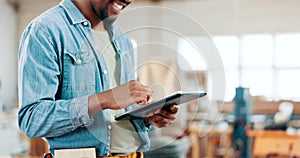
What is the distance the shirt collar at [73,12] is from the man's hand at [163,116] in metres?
0.26

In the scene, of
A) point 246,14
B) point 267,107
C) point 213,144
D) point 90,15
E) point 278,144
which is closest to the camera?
point 90,15

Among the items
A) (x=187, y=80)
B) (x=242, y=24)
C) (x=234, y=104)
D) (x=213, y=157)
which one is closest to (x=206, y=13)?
(x=242, y=24)

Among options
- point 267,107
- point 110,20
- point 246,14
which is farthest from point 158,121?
point 246,14

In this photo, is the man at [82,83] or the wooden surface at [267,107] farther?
the wooden surface at [267,107]

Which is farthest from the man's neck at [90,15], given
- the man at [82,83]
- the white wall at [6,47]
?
the white wall at [6,47]

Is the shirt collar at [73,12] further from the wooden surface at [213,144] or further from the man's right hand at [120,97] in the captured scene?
the wooden surface at [213,144]

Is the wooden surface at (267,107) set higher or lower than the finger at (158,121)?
lower

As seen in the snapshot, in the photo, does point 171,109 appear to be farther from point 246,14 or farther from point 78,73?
point 246,14

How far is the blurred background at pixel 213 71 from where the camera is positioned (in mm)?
898

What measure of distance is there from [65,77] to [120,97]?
0.12m

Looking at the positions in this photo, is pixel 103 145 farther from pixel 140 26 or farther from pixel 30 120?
pixel 140 26

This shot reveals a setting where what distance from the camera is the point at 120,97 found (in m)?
0.78

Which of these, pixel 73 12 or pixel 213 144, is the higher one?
pixel 73 12

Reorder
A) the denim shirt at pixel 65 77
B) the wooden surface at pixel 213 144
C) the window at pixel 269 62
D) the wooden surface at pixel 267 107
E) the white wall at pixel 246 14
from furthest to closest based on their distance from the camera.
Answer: the white wall at pixel 246 14, the window at pixel 269 62, the wooden surface at pixel 213 144, the wooden surface at pixel 267 107, the denim shirt at pixel 65 77
